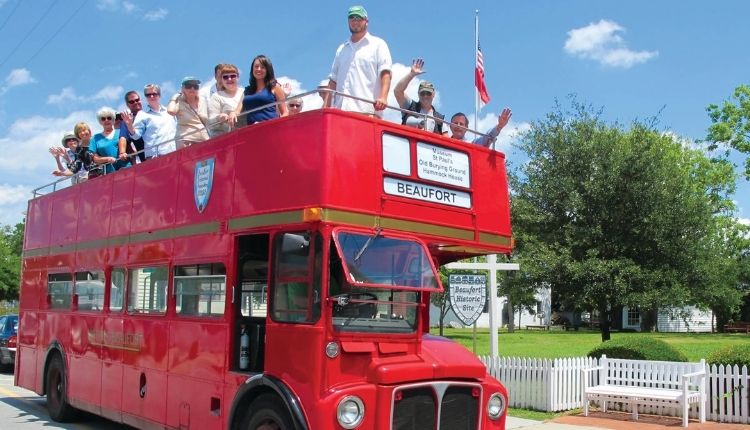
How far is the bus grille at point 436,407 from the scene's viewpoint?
6.13 metres

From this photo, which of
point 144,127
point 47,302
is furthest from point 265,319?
point 47,302

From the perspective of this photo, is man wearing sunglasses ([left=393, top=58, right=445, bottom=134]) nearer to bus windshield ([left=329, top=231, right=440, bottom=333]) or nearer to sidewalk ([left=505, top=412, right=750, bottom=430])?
bus windshield ([left=329, top=231, right=440, bottom=333])

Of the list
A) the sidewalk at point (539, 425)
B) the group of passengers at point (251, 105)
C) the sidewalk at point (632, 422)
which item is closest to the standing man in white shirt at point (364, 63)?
the group of passengers at point (251, 105)

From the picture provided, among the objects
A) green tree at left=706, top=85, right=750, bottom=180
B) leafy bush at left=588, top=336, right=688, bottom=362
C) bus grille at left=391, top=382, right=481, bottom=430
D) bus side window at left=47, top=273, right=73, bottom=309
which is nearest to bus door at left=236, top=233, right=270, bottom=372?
bus grille at left=391, top=382, right=481, bottom=430

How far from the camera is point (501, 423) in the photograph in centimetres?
685

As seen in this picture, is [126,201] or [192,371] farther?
[126,201]

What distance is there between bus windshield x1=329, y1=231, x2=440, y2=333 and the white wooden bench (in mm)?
6651

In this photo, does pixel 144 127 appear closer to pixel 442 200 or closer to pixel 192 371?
pixel 192 371

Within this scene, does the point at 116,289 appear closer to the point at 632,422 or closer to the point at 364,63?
→ the point at 364,63

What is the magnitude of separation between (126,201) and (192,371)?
311 cm

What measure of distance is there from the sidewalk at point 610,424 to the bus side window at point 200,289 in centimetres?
547

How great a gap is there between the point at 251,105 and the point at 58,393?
6445 mm

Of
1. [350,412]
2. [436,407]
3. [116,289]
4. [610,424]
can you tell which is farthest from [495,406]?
[116,289]

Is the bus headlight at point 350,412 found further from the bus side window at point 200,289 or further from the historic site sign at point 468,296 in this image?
the historic site sign at point 468,296
